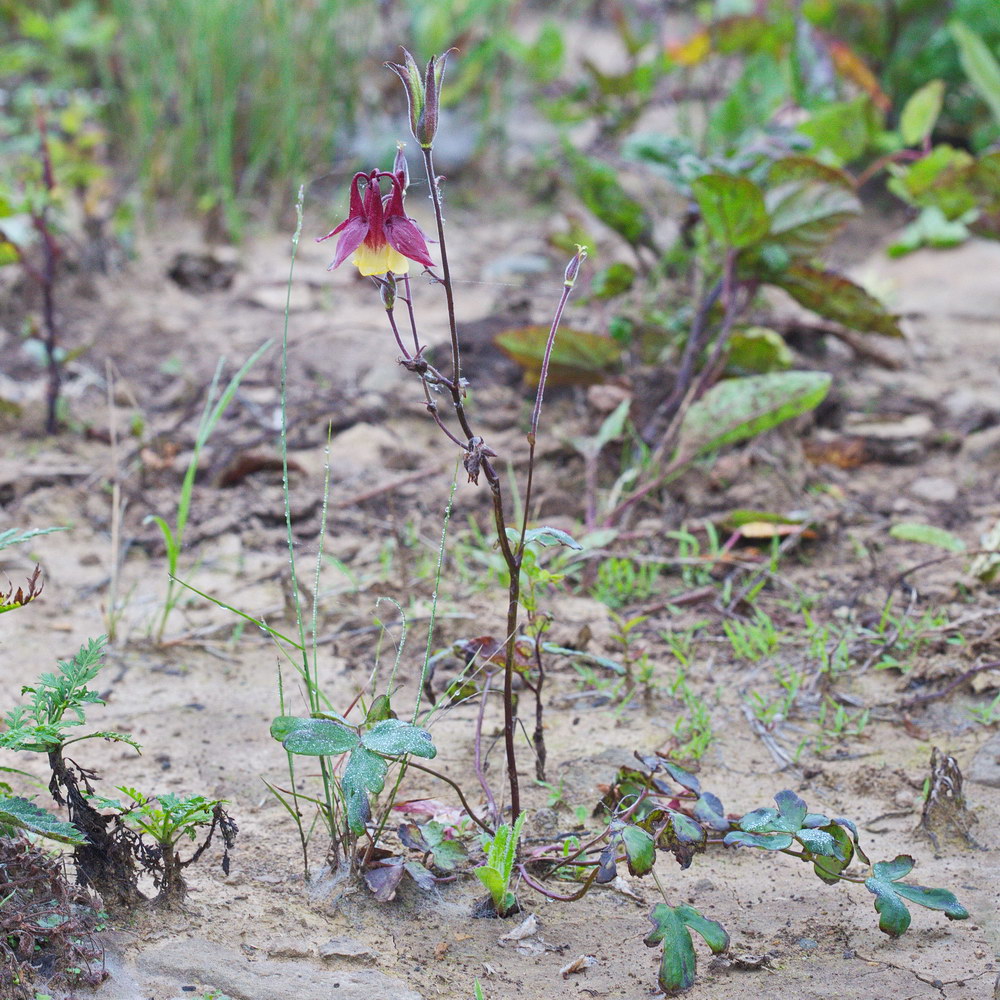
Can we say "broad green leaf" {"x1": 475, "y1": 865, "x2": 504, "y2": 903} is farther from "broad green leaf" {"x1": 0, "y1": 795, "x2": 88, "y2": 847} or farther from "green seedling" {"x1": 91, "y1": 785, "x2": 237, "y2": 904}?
"broad green leaf" {"x1": 0, "y1": 795, "x2": 88, "y2": 847}

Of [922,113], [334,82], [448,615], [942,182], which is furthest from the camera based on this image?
[334,82]

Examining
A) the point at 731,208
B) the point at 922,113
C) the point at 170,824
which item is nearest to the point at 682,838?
the point at 170,824

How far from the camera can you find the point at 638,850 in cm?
119

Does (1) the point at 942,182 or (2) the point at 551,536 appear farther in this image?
(1) the point at 942,182

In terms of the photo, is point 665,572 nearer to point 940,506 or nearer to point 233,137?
point 940,506

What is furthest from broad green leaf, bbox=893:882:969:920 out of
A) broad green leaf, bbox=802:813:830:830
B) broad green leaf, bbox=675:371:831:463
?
broad green leaf, bbox=675:371:831:463

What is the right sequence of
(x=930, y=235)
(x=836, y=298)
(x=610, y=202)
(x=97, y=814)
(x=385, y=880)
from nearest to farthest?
1. (x=97, y=814)
2. (x=385, y=880)
3. (x=836, y=298)
4. (x=610, y=202)
5. (x=930, y=235)

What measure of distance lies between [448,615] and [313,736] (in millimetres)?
713

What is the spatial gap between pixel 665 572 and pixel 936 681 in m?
0.61

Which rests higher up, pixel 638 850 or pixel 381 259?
pixel 381 259

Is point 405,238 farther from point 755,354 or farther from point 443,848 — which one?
point 755,354

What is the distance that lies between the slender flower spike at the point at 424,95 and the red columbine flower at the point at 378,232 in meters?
0.06

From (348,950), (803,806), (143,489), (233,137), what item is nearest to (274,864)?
(348,950)

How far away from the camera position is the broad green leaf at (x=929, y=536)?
6.89 ft
